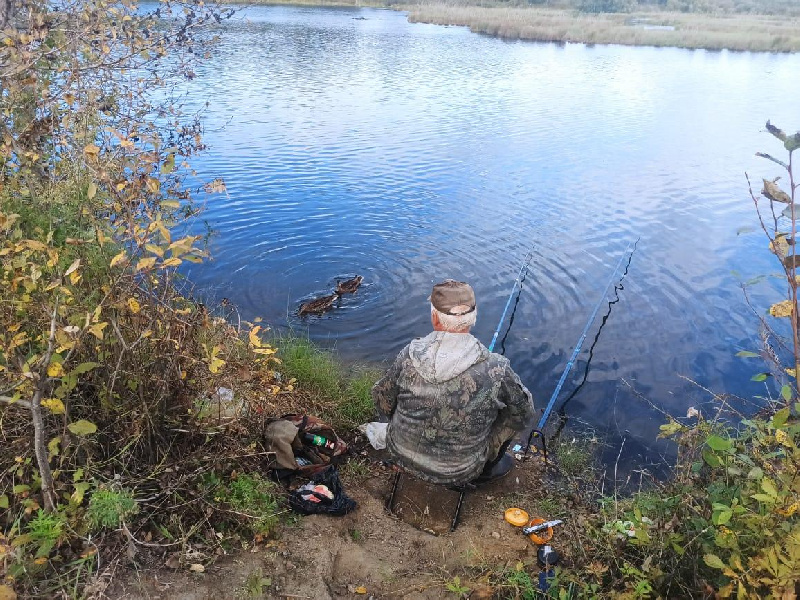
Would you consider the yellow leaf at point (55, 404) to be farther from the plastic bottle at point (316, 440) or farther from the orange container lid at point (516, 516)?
the orange container lid at point (516, 516)

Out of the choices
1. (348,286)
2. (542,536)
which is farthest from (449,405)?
(348,286)

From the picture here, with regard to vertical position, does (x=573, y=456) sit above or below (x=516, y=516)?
below

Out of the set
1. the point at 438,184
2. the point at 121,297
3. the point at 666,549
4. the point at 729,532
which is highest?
the point at 121,297

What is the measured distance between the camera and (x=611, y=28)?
45.1 meters

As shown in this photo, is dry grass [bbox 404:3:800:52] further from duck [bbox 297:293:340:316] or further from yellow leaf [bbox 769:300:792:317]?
yellow leaf [bbox 769:300:792:317]

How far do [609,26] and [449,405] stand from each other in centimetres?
5027

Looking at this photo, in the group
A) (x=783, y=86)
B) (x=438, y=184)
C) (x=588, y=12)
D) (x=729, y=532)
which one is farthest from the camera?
(x=588, y=12)

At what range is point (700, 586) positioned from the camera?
2.92 meters

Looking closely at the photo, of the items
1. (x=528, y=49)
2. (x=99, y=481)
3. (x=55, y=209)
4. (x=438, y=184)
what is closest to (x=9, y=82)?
(x=55, y=209)

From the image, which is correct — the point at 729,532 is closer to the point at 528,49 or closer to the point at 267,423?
the point at 267,423

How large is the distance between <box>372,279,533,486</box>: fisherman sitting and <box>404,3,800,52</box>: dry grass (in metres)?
42.6

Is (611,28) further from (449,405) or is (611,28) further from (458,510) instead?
(458,510)

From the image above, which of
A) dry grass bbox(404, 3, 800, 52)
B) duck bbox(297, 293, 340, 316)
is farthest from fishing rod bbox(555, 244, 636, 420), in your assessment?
dry grass bbox(404, 3, 800, 52)

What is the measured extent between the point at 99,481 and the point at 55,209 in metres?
2.22
